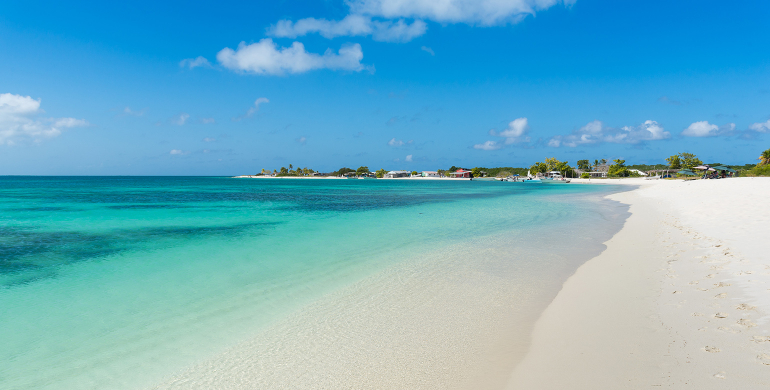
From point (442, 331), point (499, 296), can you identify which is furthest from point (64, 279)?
point (499, 296)

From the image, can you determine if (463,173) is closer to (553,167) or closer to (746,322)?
(553,167)

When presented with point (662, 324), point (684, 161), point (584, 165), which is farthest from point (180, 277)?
point (584, 165)

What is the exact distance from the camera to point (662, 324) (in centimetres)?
473

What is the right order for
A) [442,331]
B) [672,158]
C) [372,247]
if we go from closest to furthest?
1. [442,331]
2. [372,247]
3. [672,158]

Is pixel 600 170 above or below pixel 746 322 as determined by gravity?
above

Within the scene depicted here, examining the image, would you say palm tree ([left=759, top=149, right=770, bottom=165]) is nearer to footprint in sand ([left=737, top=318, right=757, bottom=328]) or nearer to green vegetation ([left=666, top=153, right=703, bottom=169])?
green vegetation ([left=666, top=153, right=703, bottom=169])

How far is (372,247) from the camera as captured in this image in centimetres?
1159

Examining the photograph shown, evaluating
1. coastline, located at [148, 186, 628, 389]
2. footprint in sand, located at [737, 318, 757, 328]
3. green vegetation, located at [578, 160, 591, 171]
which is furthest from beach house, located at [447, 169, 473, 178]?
footprint in sand, located at [737, 318, 757, 328]

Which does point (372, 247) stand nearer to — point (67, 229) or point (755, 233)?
point (755, 233)

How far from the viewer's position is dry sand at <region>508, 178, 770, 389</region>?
3521 millimetres

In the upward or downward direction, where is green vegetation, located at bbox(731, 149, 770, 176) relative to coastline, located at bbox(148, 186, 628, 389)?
upward

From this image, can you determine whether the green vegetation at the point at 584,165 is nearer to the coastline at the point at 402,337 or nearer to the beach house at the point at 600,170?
the beach house at the point at 600,170

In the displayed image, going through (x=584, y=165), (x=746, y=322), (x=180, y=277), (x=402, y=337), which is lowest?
(x=180, y=277)

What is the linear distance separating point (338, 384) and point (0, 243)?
609 inches
